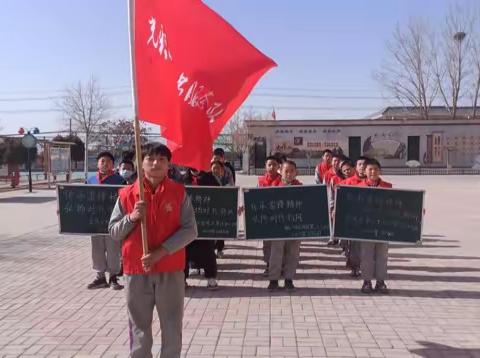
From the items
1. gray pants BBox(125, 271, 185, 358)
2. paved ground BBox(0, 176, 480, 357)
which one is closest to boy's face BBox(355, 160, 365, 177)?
paved ground BBox(0, 176, 480, 357)

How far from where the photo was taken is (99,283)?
753cm

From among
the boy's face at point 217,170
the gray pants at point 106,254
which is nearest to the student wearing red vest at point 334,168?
the boy's face at point 217,170

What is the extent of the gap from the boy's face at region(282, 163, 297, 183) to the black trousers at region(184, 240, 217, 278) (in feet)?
4.34

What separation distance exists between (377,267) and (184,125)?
3670 millimetres

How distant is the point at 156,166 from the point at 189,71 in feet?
3.42

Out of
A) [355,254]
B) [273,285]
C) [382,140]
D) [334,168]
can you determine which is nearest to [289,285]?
[273,285]

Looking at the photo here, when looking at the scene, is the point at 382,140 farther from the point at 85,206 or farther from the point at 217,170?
the point at 85,206

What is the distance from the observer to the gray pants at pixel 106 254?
746cm

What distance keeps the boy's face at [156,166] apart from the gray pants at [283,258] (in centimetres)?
356

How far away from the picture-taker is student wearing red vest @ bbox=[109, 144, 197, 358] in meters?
3.91

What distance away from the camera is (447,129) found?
50625 mm

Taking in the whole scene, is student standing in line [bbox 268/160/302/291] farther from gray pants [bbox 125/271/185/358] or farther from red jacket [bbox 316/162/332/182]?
red jacket [bbox 316/162/332/182]

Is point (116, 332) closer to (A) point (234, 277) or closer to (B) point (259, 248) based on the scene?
(A) point (234, 277)

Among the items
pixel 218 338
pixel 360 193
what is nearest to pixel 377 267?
pixel 360 193
